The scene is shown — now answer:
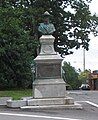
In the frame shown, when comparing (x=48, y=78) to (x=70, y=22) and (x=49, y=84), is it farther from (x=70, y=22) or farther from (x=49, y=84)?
(x=70, y=22)

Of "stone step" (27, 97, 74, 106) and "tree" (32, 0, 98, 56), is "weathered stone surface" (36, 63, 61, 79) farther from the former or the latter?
"tree" (32, 0, 98, 56)

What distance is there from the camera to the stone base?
21.4 metres

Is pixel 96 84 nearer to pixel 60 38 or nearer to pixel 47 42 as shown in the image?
pixel 60 38

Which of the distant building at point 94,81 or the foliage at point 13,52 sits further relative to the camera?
the distant building at point 94,81

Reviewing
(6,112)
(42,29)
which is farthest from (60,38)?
(6,112)

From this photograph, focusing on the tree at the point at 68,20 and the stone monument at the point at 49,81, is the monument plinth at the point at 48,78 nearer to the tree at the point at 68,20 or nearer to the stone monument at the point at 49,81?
the stone monument at the point at 49,81

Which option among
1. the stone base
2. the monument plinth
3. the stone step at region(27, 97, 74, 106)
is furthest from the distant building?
the stone step at region(27, 97, 74, 106)

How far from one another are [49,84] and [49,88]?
193mm

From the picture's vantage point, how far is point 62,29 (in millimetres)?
54250

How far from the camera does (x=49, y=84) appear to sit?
21469 mm

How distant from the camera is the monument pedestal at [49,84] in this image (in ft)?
69.2

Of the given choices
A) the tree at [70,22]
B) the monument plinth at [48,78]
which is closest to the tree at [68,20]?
the tree at [70,22]

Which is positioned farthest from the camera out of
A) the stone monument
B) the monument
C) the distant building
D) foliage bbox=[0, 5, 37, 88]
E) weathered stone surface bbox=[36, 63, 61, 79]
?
the distant building

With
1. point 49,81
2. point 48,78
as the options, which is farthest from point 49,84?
point 48,78
